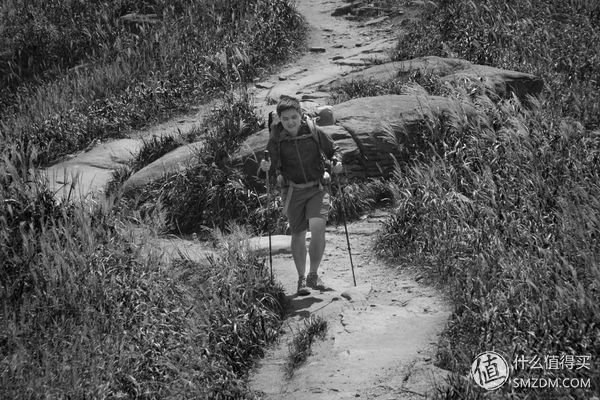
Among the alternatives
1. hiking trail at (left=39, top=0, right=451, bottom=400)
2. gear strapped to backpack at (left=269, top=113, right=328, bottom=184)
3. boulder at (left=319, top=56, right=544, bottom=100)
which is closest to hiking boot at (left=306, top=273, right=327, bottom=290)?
hiking trail at (left=39, top=0, right=451, bottom=400)

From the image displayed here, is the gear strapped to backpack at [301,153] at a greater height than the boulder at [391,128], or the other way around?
the gear strapped to backpack at [301,153]

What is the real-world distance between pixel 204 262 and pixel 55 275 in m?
1.51

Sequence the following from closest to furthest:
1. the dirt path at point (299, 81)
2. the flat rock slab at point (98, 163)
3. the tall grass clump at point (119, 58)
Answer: the flat rock slab at point (98, 163) < the dirt path at point (299, 81) < the tall grass clump at point (119, 58)

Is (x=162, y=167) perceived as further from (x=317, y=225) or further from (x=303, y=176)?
(x=317, y=225)

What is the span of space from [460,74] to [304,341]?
235 inches

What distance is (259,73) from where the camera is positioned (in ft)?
47.1

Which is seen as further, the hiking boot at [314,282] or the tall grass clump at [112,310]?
the hiking boot at [314,282]

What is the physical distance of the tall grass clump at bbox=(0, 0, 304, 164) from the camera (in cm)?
1321

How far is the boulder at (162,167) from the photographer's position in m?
10.7

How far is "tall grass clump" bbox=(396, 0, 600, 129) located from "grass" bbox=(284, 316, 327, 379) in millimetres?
5351

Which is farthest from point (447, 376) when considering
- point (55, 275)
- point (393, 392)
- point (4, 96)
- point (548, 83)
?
point (4, 96)

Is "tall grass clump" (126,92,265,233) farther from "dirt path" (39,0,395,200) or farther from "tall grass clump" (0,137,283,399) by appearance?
"tall grass clump" (0,137,283,399)

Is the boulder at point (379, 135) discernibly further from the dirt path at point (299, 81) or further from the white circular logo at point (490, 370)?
the white circular logo at point (490, 370)

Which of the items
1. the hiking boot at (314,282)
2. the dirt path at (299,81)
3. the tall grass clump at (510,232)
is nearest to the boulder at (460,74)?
the tall grass clump at (510,232)
